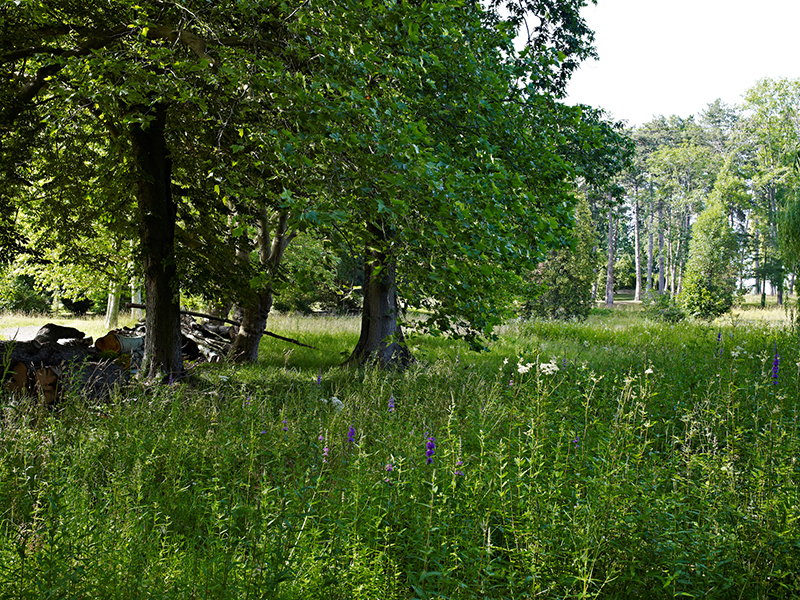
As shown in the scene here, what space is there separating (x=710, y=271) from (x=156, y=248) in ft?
84.0

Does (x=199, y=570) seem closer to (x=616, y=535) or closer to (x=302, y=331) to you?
(x=616, y=535)

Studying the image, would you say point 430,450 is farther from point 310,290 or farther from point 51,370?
point 310,290

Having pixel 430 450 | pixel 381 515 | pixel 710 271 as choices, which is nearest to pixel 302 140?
pixel 430 450

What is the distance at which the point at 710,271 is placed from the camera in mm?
25516

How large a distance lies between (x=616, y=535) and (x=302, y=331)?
12.9 m

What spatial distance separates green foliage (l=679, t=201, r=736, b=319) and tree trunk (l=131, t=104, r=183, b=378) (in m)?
20.0

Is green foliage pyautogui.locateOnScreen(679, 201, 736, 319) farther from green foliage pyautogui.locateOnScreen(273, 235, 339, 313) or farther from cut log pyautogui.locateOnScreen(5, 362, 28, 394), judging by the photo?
cut log pyautogui.locateOnScreen(5, 362, 28, 394)

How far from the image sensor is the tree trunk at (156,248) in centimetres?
742

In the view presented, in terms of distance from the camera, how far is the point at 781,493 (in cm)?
303

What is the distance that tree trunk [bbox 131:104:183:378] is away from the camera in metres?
7.42

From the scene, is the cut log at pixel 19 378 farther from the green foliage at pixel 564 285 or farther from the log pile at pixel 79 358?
the green foliage at pixel 564 285

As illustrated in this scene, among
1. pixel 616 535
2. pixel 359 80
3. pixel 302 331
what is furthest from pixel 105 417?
pixel 302 331

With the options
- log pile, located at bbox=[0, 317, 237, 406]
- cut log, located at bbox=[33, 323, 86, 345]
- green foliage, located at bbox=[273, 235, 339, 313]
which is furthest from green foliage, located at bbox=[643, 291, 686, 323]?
cut log, located at bbox=[33, 323, 86, 345]

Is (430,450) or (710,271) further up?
(710,271)
